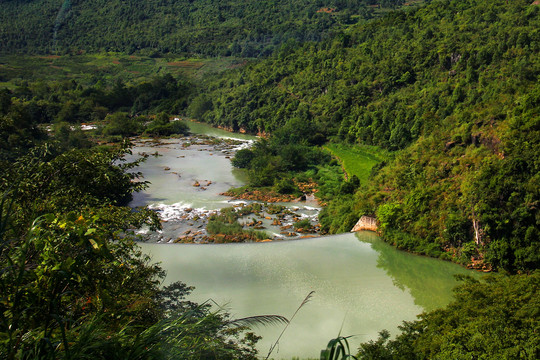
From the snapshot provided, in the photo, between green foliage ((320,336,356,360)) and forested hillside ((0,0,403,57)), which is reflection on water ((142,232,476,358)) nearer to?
green foliage ((320,336,356,360))

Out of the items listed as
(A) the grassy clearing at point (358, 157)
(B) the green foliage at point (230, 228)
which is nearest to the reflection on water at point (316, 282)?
(B) the green foliage at point (230, 228)

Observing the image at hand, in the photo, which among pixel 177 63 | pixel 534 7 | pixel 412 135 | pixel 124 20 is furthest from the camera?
pixel 124 20

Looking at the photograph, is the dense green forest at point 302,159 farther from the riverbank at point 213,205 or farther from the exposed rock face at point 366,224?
the riverbank at point 213,205

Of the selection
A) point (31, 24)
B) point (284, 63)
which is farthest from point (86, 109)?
point (31, 24)

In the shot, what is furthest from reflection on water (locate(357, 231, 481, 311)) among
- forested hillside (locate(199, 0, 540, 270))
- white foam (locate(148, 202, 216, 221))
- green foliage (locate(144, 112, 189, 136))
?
green foliage (locate(144, 112, 189, 136))

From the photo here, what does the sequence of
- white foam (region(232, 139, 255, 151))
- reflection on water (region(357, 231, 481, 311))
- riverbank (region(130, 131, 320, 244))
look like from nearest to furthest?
reflection on water (region(357, 231, 481, 311)) < riverbank (region(130, 131, 320, 244)) < white foam (region(232, 139, 255, 151))

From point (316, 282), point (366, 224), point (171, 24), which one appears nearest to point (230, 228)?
point (366, 224)

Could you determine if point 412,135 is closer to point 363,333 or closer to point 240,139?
point 240,139
